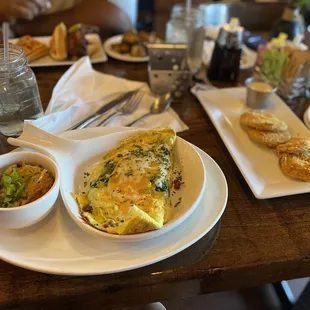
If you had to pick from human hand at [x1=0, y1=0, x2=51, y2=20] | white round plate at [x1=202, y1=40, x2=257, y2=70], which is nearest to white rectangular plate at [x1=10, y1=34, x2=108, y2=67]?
human hand at [x1=0, y1=0, x2=51, y2=20]

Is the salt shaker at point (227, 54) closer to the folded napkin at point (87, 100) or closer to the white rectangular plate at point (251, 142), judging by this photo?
the white rectangular plate at point (251, 142)

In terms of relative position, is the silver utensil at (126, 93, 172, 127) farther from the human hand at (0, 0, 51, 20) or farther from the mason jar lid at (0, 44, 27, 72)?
the human hand at (0, 0, 51, 20)

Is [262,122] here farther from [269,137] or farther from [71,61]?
[71,61]

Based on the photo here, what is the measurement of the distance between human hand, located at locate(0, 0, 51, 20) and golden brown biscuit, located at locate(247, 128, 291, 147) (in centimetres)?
108

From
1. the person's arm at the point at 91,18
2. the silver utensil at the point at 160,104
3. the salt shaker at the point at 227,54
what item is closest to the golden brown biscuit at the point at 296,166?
the silver utensil at the point at 160,104

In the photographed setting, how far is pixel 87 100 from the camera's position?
1033mm

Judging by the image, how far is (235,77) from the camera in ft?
3.94

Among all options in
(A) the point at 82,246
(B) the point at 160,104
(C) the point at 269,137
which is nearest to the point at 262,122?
(C) the point at 269,137

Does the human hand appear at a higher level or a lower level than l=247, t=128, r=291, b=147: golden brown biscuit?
higher

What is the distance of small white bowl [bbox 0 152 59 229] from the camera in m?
0.55

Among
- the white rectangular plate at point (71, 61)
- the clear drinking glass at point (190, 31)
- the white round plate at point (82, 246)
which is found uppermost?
the clear drinking glass at point (190, 31)

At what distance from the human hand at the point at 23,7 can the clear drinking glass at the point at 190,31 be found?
0.55 m

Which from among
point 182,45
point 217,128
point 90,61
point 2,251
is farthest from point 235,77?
point 2,251

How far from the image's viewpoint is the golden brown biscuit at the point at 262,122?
86 cm
